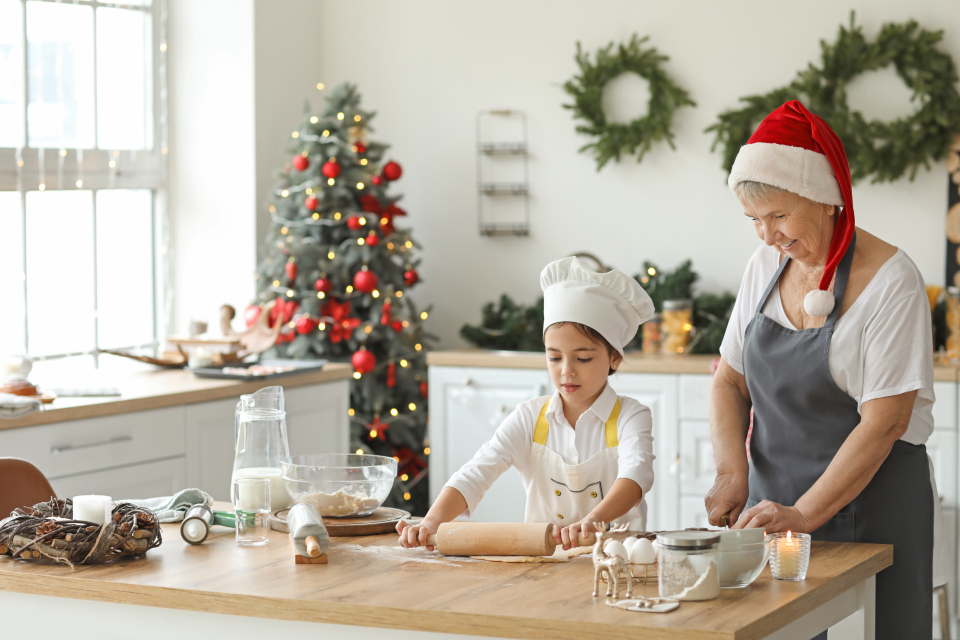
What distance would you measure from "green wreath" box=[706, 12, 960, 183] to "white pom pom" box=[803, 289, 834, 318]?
219 cm

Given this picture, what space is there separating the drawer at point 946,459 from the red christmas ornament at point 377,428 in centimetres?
194

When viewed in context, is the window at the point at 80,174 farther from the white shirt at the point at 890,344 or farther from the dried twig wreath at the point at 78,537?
the white shirt at the point at 890,344

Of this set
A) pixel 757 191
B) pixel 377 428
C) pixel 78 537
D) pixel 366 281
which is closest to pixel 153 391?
pixel 366 281

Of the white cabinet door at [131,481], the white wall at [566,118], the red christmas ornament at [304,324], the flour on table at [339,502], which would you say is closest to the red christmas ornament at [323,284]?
the red christmas ornament at [304,324]

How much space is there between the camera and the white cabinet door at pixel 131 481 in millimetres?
3002

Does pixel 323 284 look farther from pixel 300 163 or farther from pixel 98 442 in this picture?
pixel 98 442

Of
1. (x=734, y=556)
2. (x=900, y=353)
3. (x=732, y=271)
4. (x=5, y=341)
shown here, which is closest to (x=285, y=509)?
(x=734, y=556)

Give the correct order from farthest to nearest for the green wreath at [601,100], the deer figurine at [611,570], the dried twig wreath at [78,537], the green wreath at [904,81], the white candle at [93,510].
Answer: the green wreath at [601,100] < the green wreath at [904,81] < the white candle at [93,510] < the dried twig wreath at [78,537] < the deer figurine at [611,570]

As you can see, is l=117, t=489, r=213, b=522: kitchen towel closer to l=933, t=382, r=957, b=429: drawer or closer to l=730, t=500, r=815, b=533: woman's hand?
l=730, t=500, r=815, b=533: woman's hand

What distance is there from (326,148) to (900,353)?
2774 mm

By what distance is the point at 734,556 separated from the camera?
4.90 feet

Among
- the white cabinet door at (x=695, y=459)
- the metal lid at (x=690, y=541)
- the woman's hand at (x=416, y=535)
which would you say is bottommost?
the white cabinet door at (x=695, y=459)

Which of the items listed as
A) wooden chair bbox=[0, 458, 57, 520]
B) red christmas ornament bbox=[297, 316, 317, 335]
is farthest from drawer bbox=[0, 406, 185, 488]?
red christmas ornament bbox=[297, 316, 317, 335]

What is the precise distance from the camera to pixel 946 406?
11.5 feet
